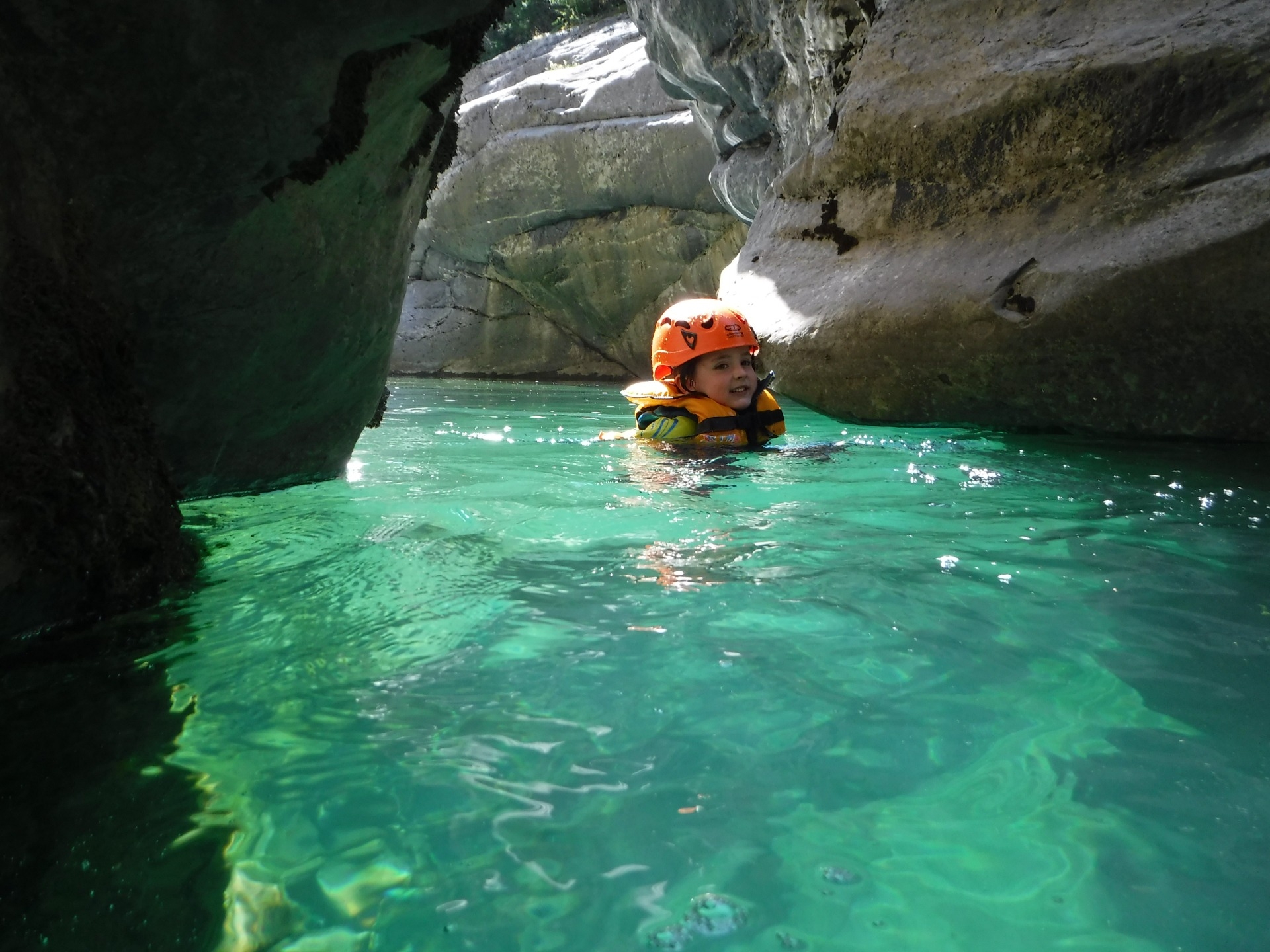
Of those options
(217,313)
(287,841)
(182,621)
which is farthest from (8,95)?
(287,841)

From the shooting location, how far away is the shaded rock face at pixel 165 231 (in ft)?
6.21

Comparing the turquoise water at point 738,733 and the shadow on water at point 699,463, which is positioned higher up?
the turquoise water at point 738,733

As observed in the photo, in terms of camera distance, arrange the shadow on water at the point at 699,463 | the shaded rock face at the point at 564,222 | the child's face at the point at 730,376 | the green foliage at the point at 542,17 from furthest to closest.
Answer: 1. the green foliage at the point at 542,17
2. the shaded rock face at the point at 564,222
3. the child's face at the point at 730,376
4. the shadow on water at the point at 699,463

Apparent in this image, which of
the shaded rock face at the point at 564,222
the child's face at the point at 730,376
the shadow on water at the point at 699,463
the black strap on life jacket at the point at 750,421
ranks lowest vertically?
the shadow on water at the point at 699,463

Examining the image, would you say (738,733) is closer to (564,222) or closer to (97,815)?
(97,815)

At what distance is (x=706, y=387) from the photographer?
5.86 metres

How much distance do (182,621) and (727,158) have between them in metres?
10.7

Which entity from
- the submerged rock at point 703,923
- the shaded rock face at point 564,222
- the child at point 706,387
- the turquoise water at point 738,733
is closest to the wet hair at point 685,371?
the child at point 706,387

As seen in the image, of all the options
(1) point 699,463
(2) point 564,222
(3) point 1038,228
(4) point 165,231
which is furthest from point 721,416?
(2) point 564,222

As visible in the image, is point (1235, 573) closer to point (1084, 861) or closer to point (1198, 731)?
point (1198, 731)

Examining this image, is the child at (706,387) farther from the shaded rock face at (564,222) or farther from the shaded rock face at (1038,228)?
the shaded rock face at (564,222)

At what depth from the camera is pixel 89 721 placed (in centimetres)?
165

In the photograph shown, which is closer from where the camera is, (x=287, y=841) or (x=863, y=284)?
(x=287, y=841)

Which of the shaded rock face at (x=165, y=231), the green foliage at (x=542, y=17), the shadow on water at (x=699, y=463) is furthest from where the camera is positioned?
the green foliage at (x=542, y=17)
